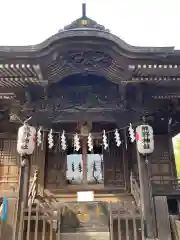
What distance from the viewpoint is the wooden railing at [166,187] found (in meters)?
8.68

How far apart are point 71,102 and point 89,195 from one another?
331 cm

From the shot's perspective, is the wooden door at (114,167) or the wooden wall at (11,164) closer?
the wooden door at (114,167)

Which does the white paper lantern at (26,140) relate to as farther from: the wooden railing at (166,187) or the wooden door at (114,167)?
the wooden railing at (166,187)

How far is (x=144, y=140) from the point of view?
6.91m

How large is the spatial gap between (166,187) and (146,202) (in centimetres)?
366

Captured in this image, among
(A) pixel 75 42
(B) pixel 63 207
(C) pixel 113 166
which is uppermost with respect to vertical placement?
(A) pixel 75 42

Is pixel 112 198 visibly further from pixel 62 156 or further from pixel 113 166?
pixel 62 156

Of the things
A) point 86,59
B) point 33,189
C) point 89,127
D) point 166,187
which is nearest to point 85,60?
point 86,59

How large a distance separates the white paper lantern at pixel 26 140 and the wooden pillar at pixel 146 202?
3.37 metres

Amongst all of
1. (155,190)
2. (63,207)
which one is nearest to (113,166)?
(155,190)

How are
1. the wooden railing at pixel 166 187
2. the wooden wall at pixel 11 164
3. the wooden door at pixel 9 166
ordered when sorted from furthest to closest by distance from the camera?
the wooden door at pixel 9 166 → the wooden wall at pixel 11 164 → the wooden railing at pixel 166 187

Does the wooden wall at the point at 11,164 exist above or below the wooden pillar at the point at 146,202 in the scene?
above

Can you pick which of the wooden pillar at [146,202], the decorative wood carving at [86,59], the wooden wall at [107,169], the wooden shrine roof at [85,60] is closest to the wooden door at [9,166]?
the wooden wall at [107,169]

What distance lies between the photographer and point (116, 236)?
6.14 meters
